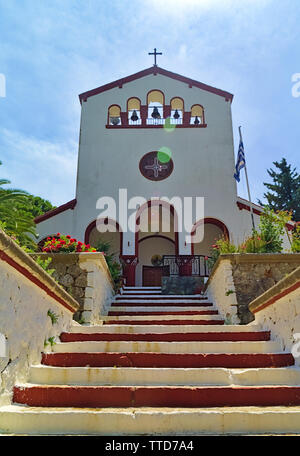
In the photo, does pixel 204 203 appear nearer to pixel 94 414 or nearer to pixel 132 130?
pixel 132 130

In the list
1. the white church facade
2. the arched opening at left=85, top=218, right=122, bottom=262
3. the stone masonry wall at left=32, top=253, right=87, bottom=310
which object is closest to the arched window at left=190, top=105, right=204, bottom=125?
the white church facade

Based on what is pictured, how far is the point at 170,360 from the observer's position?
3.71m

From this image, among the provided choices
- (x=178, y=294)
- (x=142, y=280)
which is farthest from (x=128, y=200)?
(x=178, y=294)

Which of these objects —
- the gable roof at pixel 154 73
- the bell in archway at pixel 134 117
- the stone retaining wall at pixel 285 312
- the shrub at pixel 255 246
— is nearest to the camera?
the stone retaining wall at pixel 285 312

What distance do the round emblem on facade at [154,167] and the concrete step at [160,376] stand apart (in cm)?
1144

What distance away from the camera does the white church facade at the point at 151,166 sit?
44.7 feet

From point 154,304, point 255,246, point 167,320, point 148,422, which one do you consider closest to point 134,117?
point 154,304

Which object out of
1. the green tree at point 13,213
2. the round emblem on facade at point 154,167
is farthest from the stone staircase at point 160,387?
the round emblem on facade at point 154,167

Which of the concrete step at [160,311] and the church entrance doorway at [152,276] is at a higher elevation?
the church entrance doorway at [152,276]

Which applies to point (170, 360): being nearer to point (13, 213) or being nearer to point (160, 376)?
point (160, 376)

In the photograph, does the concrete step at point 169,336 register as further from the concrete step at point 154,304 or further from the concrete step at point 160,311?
the concrete step at point 154,304

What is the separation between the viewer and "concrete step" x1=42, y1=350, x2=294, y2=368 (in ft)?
12.1
